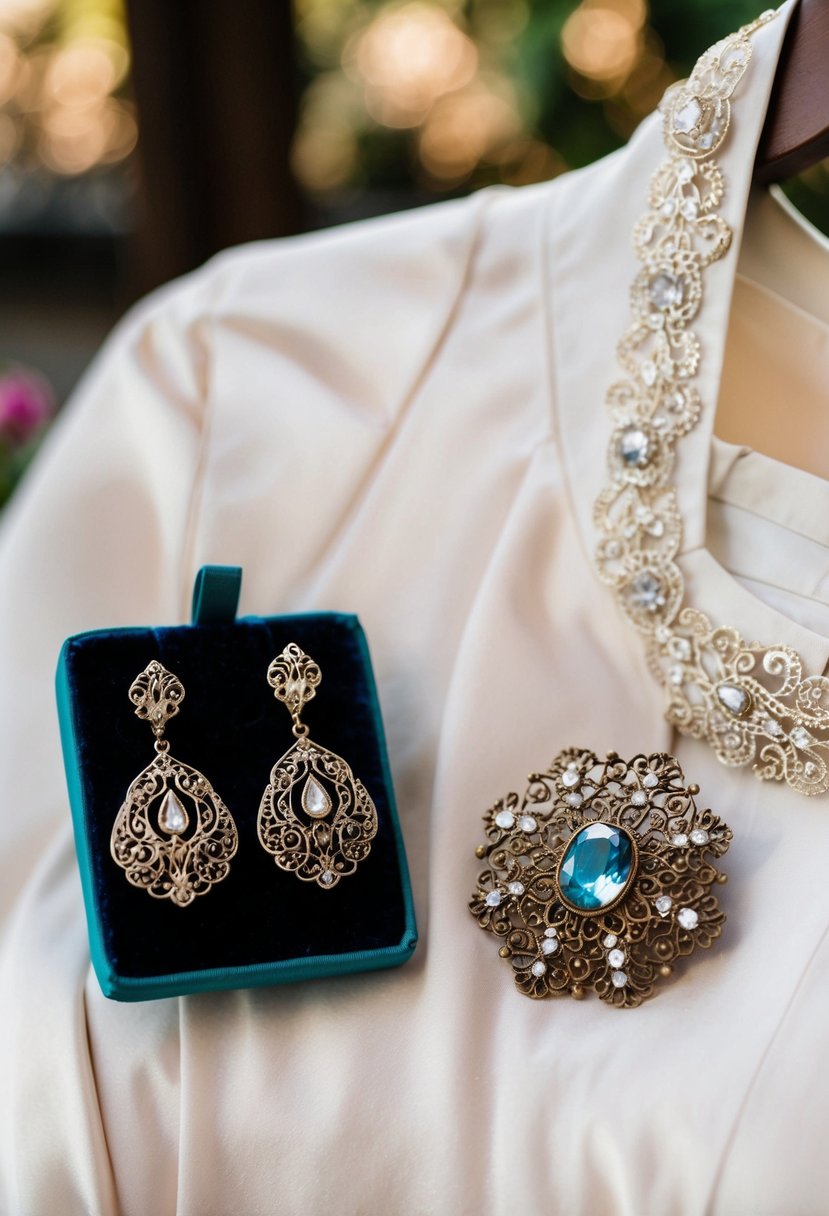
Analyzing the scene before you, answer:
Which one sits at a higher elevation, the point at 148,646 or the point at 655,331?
the point at 655,331

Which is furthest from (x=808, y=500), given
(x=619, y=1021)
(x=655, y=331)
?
(x=619, y=1021)

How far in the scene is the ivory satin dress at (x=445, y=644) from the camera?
0.64 meters

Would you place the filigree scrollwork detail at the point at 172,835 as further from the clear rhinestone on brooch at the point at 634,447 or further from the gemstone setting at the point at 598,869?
the clear rhinestone on brooch at the point at 634,447

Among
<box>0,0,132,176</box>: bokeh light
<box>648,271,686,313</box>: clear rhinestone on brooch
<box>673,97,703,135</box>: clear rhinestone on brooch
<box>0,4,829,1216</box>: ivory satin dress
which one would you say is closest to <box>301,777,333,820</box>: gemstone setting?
<box>0,4,829,1216</box>: ivory satin dress

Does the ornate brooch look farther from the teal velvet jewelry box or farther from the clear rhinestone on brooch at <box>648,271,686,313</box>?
the clear rhinestone on brooch at <box>648,271,686,313</box>

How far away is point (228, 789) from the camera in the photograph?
680mm

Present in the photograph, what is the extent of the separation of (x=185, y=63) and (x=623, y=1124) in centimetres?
187

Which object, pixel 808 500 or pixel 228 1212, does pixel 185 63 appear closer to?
pixel 808 500

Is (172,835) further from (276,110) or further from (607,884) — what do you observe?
(276,110)

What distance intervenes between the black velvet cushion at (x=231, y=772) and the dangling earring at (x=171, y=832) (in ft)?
0.04

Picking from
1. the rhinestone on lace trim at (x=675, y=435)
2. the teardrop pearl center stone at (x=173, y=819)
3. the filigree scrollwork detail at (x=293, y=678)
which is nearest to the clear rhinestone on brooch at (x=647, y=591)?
the rhinestone on lace trim at (x=675, y=435)

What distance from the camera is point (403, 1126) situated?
0.65 meters

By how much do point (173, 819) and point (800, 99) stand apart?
628 mm

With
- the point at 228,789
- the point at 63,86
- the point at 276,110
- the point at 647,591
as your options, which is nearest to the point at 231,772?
the point at 228,789
